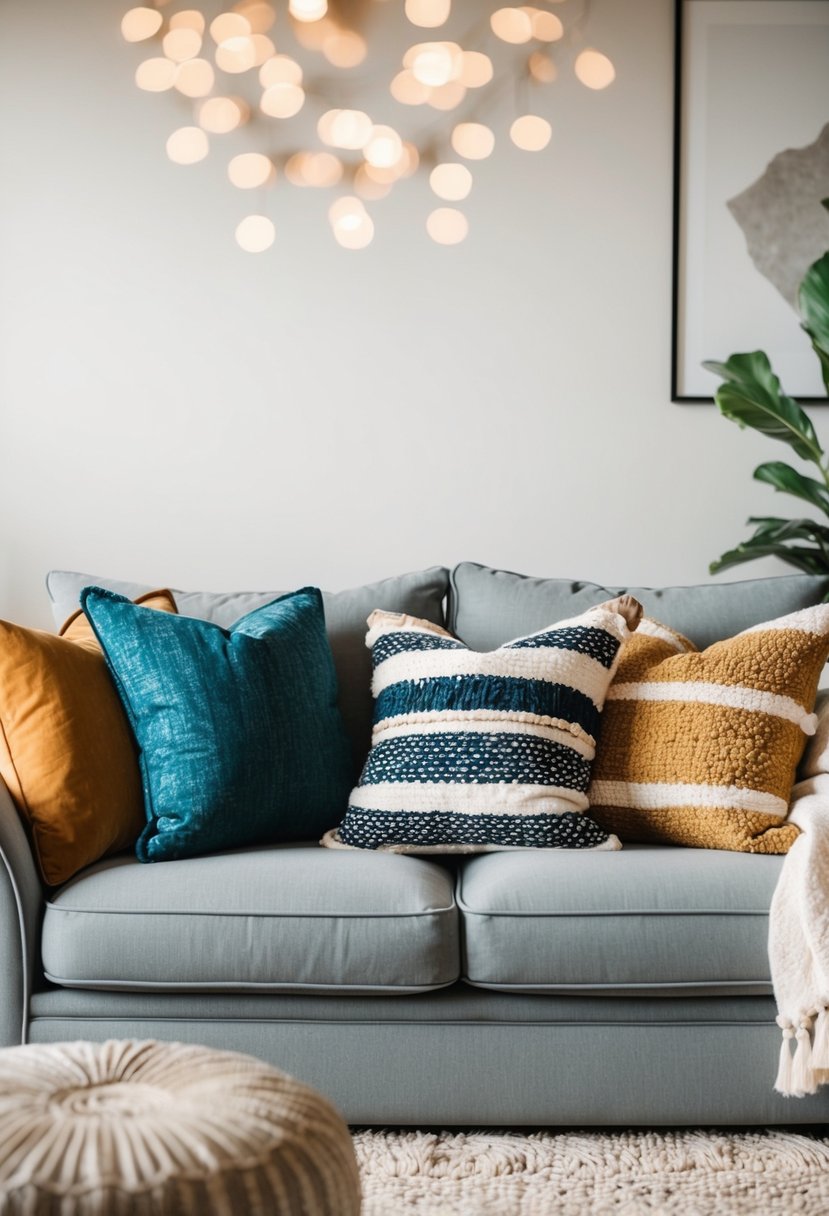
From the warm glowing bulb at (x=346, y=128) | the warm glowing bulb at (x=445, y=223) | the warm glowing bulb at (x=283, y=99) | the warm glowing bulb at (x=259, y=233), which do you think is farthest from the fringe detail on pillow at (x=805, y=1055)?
the warm glowing bulb at (x=283, y=99)

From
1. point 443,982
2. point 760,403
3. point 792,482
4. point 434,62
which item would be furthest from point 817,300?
point 443,982

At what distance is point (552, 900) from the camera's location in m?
1.61

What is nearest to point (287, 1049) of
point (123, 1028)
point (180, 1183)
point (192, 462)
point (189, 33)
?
point (123, 1028)

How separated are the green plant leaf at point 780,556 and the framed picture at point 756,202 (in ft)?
1.59

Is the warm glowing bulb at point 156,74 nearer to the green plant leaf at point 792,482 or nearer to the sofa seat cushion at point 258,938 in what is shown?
the green plant leaf at point 792,482

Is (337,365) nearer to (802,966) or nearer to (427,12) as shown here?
(427,12)

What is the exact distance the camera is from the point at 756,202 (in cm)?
284

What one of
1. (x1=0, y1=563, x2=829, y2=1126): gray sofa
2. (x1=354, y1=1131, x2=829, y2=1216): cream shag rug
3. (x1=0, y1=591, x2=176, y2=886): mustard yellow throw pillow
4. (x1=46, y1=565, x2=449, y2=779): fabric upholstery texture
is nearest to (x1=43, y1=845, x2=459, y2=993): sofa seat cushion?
→ (x1=0, y1=563, x2=829, y2=1126): gray sofa

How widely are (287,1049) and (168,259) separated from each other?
6.61 ft

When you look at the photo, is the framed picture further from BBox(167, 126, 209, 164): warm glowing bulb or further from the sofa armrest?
the sofa armrest

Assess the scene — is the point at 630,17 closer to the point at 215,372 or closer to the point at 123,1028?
the point at 215,372

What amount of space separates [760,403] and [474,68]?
117 centimetres

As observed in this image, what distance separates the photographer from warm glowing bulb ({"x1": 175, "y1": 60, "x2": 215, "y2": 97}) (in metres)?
2.81

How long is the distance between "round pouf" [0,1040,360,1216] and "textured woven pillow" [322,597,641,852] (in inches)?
29.7
